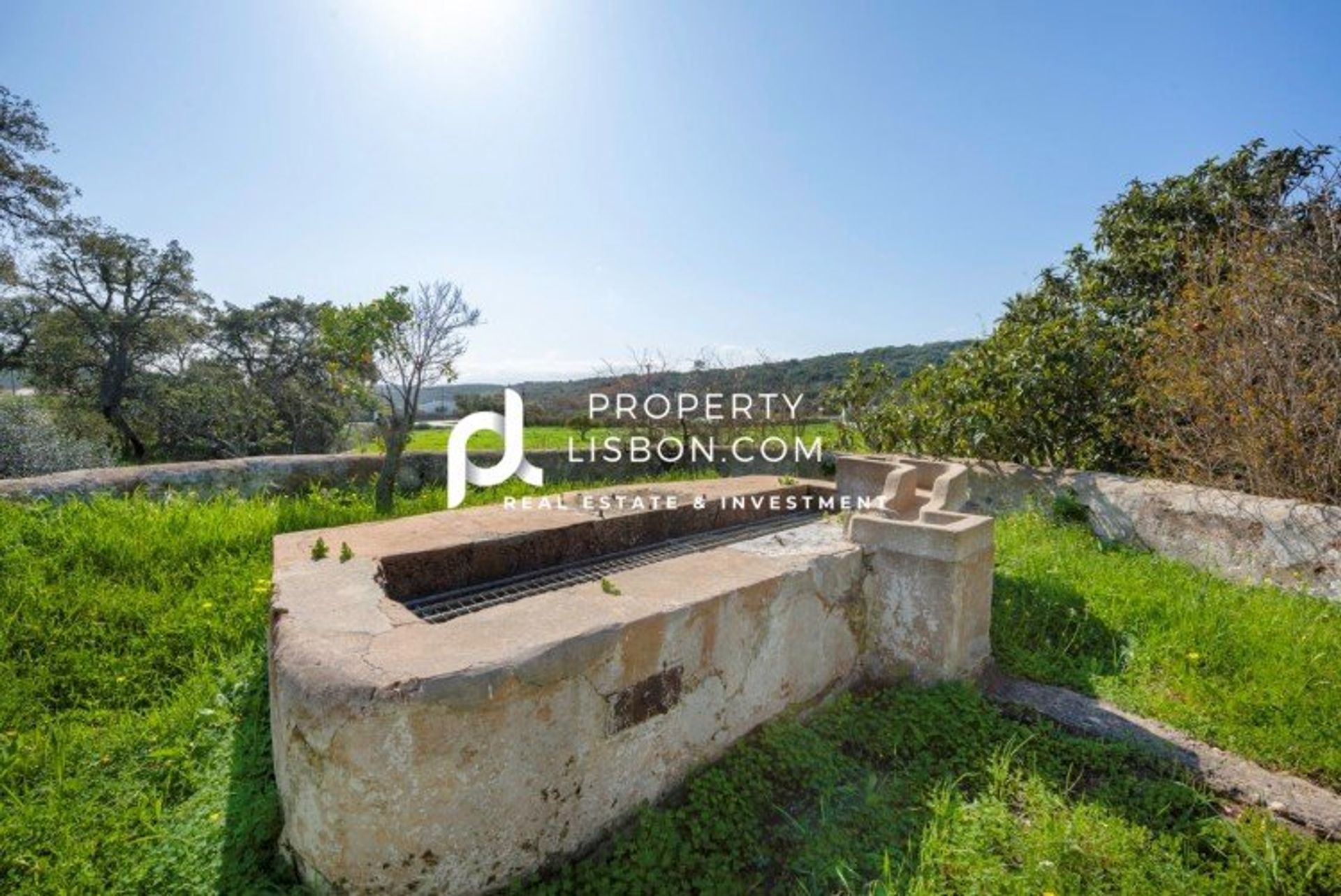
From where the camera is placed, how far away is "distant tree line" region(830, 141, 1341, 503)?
439 cm

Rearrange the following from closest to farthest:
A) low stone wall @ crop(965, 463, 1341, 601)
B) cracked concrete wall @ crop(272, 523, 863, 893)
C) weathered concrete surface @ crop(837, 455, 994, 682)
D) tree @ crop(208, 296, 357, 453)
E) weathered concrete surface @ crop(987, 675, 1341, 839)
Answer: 1. cracked concrete wall @ crop(272, 523, 863, 893)
2. weathered concrete surface @ crop(987, 675, 1341, 839)
3. weathered concrete surface @ crop(837, 455, 994, 682)
4. low stone wall @ crop(965, 463, 1341, 601)
5. tree @ crop(208, 296, 357, 453)

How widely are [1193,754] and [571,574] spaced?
2909mm

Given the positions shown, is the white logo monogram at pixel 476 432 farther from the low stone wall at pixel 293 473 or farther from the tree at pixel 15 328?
the tree at pixel 15 328

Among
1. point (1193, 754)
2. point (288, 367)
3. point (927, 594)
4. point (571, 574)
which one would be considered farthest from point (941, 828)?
point (288, 367)

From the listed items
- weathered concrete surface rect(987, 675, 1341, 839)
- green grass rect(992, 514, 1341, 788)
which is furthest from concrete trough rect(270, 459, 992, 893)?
green grass rect(992, 514, 1341, 788)

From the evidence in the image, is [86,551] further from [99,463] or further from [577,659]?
[99,463]

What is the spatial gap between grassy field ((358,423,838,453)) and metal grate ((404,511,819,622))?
400cm

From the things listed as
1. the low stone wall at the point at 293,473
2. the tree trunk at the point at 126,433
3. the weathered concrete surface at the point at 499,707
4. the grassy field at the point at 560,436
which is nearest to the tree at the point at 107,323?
the tree trunk at the point at 126,433

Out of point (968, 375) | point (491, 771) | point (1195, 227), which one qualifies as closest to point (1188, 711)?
point (491, 771)

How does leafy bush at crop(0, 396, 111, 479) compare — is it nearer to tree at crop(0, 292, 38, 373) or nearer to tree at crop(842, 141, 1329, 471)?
tree at crop(0, 292, 38, 373)

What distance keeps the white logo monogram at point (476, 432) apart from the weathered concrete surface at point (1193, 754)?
4.25 meters

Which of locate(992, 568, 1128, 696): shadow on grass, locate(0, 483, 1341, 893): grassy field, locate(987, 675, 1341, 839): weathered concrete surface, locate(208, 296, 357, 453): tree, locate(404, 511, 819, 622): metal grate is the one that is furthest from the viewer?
locate(208, 296, 357, 453): tree

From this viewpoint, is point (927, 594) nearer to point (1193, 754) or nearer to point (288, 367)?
point (1193, 754)

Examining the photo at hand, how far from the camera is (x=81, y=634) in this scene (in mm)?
2781
